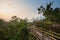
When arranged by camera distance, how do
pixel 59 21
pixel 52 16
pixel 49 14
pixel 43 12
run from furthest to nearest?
pixel 43 12 < pixel 49 14 < pixel 52 16 < pixel 59 21

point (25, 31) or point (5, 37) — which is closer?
point (25, 31)

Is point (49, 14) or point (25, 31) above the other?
point (49, 14)

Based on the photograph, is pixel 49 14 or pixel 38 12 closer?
pixel 49 14

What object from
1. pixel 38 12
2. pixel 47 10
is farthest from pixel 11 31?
pixel 47 10

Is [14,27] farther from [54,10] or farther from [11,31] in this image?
[54,10]

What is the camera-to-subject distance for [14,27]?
5797cm

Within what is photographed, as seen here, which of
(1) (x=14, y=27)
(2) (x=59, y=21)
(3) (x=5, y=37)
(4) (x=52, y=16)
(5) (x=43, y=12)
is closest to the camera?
(2) (x=59, y=21)

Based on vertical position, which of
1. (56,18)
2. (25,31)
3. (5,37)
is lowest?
(5,37)

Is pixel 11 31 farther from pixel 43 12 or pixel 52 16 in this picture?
pixel 52 16

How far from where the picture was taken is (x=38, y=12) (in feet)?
152

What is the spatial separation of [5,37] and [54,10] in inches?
886

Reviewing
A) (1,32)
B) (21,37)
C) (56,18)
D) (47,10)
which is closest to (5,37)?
(1,32)

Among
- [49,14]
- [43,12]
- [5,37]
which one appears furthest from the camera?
[5,37]

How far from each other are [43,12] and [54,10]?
13.9 ft
